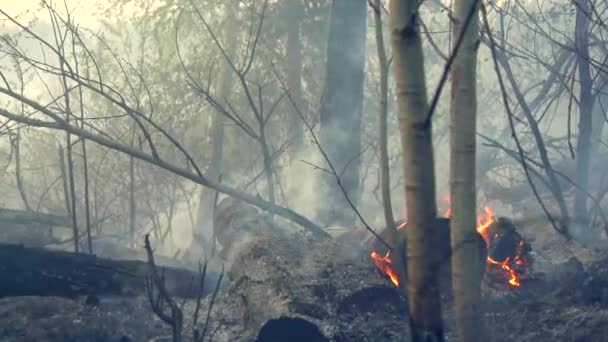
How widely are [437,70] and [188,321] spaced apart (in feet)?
43.8

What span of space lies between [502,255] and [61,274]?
11.7ft

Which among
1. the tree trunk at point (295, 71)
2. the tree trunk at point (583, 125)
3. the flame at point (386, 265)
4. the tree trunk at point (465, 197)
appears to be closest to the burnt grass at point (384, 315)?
the flame at point (386, 265)

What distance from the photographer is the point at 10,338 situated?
14.5ft

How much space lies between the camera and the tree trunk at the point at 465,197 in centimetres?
307

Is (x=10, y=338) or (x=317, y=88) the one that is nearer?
(x=10, y=338)

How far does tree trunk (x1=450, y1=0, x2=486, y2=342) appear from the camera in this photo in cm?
307

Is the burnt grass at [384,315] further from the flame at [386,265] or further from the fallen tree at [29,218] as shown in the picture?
the fallen tree at [29,218]

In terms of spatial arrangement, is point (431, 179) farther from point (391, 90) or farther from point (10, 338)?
point (391, 90)

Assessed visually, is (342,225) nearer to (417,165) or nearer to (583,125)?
(583,125)

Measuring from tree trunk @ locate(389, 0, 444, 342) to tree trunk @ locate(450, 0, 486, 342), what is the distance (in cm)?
27

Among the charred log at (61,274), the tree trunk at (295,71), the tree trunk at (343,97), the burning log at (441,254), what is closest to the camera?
the charred log at (61,274)

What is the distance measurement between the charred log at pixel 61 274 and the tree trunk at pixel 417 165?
7.99 feet

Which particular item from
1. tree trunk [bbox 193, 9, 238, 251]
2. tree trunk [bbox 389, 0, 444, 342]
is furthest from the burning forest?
tree trunk [bbox 193, 9, 238, 251]

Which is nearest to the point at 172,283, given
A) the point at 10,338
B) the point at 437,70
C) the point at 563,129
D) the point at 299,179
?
the point at 10,338
